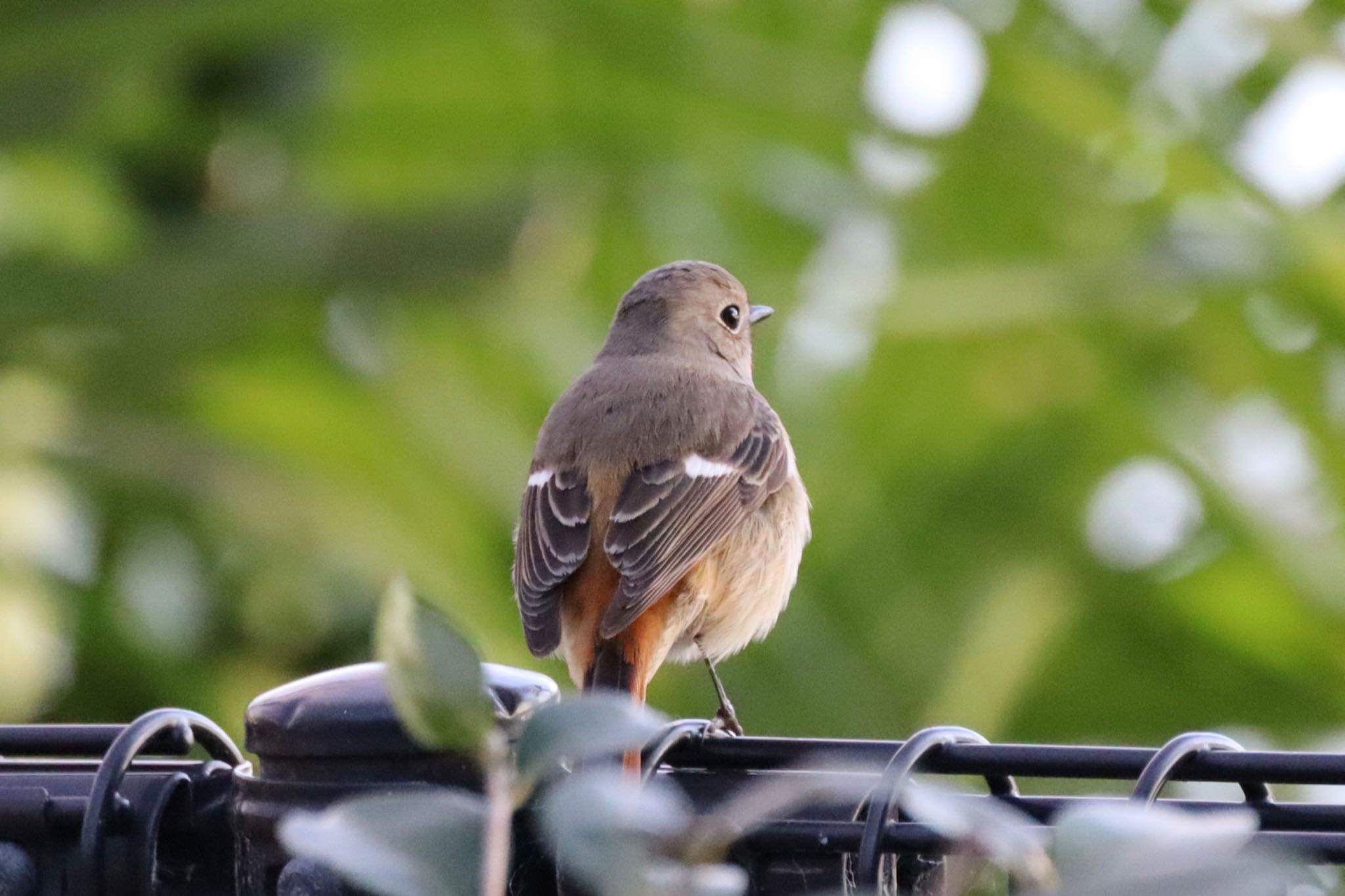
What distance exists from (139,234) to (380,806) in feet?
10.8

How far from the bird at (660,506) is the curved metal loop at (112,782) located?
170 centimetres

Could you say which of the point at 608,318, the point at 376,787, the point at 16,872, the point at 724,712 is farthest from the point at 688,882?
the point at 608,318

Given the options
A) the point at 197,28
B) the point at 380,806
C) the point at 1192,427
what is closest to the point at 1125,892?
the point at 380,806

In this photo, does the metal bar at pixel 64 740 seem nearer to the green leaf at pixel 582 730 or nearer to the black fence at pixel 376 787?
the black fence at pixel 376 787

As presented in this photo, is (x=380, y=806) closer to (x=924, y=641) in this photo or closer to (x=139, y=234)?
(x=139, y=234)

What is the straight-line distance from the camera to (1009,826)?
0.78m

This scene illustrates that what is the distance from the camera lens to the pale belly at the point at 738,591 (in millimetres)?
4004

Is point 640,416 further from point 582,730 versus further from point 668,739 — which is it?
point 582,730

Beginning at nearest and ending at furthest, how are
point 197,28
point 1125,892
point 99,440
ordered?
point 1125,892
point 197,28
point 99,440

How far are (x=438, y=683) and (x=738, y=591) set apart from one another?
10.5 feet

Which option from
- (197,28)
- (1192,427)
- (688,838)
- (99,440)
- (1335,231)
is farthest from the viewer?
(1192,427)

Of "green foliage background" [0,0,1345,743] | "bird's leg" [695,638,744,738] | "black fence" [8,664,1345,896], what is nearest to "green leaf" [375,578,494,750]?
"black fence" [8,664,1345,896]

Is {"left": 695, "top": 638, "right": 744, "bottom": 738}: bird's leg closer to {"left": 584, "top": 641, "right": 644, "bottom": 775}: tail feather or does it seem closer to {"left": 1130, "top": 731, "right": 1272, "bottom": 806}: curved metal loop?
{"left": 584, "top": 641, "right": 644, "bottom": 775}: tail feather

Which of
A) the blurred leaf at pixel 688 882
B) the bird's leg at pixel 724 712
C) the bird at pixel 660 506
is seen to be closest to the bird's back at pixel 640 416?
the bird at pixel 660 506
